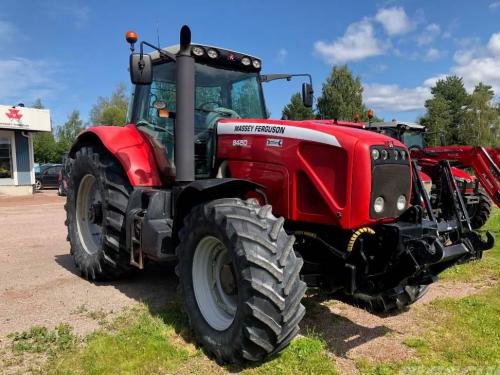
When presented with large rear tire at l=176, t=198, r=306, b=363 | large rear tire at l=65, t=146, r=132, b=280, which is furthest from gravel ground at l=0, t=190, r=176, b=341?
large rear tire at l=176, t=198, r=306, b=363

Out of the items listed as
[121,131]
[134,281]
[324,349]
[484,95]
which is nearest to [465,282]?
[324,349]

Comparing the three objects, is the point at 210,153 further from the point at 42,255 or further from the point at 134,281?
the point at 42,255

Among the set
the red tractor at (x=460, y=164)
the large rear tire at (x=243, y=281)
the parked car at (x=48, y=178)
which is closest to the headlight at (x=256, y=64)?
the red tractor at (x=460, y=164)

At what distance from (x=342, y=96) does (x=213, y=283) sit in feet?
111

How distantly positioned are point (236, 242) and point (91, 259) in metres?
2.85

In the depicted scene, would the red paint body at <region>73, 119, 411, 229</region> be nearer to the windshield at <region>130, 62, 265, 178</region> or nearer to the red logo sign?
the windshield at <region>130, 62, 265, 178</region>

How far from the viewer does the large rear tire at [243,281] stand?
2990 mm

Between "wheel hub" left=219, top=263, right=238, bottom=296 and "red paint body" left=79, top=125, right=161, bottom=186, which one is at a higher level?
"red paint body" left=79, top=125, right=161, bottom=186

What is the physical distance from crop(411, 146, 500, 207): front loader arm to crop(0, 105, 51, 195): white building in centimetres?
1740

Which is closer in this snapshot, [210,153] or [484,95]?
[210,153]

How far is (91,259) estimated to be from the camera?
5.36 meters

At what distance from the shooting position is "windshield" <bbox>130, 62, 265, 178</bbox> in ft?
15.0

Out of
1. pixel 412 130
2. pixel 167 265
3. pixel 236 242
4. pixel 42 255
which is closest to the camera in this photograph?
pixel 236 242

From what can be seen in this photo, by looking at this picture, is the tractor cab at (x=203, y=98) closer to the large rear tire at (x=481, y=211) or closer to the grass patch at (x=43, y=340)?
the grass patch at (x=43, y=340)
